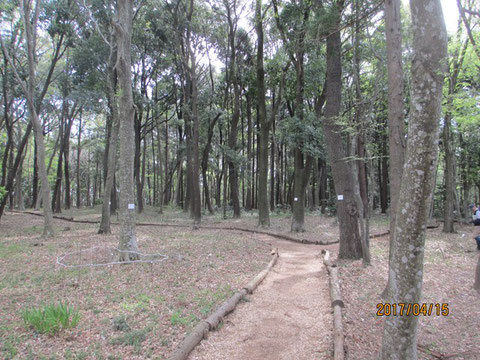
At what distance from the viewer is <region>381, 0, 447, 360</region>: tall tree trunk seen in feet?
8.61

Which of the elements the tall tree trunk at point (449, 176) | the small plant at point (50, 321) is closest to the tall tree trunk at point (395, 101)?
the small plant at point (50, 321)

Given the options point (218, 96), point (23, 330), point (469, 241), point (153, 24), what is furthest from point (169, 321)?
point (218, 96)

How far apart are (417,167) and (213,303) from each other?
3623mm

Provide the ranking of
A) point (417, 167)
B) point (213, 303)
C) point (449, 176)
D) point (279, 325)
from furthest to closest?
1. point (449, 176)
2. point (213, 303)
3. point (279, 325)
4. point (417, 167)

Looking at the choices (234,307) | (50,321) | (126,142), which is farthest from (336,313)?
(126,142)

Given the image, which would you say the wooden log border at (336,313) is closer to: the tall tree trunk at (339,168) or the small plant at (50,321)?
the tall tree trunk at (339,168)

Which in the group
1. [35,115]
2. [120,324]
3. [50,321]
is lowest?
[120,324]

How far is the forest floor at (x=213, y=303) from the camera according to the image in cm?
362

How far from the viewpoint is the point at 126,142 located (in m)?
7.70

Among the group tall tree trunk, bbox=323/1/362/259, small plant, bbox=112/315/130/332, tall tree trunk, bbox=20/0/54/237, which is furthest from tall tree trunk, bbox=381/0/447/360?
tall tree trunk, bbox=20/0/54/237

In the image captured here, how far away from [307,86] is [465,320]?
1161 centimetres

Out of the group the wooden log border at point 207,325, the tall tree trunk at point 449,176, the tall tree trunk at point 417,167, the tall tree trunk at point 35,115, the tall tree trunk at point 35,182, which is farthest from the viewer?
the tall tree trunk at point 35,182

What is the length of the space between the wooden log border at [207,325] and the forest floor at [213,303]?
0.34ft

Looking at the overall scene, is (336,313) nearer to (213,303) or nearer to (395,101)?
(213,303)
